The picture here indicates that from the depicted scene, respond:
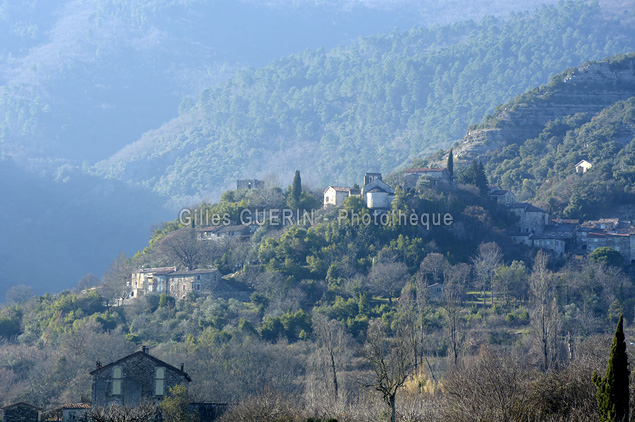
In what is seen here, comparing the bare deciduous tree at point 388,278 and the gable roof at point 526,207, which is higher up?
the gable roof at point 526,207

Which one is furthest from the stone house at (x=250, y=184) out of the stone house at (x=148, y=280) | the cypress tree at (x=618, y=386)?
the cypress tree at (x=618, y=386)

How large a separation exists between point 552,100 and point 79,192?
89446 millimetres

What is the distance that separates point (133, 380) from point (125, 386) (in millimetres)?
529

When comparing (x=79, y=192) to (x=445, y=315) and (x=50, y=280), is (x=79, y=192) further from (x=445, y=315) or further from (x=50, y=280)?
(x=445, y=315)

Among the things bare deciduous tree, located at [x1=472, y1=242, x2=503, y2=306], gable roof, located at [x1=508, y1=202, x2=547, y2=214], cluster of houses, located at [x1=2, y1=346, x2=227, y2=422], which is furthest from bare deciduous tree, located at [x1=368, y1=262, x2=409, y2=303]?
cluster of houses, located at [x1=2, y1=346, x2=227, y2=422]

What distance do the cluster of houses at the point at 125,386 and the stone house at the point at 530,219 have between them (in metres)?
44.1

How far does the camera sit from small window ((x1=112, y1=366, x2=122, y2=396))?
5425 centimetres

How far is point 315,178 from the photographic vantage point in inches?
7717

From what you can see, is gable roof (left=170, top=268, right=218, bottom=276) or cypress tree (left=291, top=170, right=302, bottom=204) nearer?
gable roof (left=170, top=268, right=218, bottom=276)

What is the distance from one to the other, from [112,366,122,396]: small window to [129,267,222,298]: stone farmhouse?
907 inches

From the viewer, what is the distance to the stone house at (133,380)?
177 ft

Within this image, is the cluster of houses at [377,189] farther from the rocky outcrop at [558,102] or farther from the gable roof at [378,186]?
the rocky outcrop at [558,102]

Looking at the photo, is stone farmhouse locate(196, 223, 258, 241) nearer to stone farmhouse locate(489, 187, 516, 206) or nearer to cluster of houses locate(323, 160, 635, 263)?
cluster of houses locate(323, 160, 635, 263)

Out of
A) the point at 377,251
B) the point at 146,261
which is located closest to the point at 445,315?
the point at 377,251
